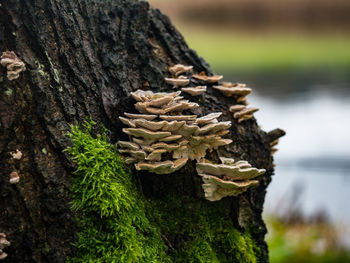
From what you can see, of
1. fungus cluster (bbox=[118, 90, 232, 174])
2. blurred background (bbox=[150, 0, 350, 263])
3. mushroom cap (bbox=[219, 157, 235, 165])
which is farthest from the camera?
blurred background (bbox=[150, 0, 350, 263])

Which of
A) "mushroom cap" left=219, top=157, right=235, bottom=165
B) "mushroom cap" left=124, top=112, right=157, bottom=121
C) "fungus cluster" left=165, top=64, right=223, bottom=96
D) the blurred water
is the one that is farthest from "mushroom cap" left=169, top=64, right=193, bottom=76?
the blurred water

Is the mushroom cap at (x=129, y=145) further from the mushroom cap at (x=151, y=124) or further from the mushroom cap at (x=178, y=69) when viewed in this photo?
the mushroom cap at (x=178, y=69)

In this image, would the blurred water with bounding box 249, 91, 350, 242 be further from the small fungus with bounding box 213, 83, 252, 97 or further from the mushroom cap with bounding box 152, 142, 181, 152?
the mushroom cap with bounding box 152, 142, 181, 152

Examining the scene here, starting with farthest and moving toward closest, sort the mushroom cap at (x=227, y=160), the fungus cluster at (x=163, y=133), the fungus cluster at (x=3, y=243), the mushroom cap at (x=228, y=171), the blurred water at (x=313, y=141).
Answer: the blurred water at (x=313, y=141)
the mushroom cap at (x=227, y=160)
the mushroom cap at (x=228, y=171)
the fungus cluster at (x=163, y=133)
the fungus cluster at (x=3, y=243)

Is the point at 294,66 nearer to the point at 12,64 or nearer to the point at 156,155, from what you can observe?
the point at 156,155

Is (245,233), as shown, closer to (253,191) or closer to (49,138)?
(253,191)

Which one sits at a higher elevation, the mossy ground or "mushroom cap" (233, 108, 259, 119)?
"mushroom cap" (233, 108, 259, 119)

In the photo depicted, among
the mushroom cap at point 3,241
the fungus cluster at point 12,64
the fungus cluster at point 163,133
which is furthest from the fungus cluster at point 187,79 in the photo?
the mushroom cap at point 3,241

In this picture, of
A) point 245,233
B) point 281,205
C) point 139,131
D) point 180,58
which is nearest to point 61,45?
point 139,131
